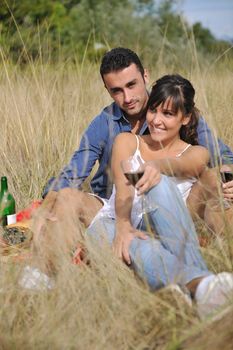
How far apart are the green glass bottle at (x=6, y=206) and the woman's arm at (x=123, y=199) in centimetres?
68

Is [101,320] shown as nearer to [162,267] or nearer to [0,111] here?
[162,267]

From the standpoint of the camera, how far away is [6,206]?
3502 millimetres

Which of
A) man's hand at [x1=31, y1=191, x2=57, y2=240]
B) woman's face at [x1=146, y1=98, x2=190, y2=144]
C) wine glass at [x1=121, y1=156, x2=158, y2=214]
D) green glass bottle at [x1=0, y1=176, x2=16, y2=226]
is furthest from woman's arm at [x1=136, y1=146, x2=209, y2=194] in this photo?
green glass bottle at [x1=0, y1=176, x2=16, y2=226]

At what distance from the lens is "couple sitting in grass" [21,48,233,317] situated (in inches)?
94.2

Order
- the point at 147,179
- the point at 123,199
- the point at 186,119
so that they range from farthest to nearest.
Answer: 1. the point at 186,119
2. the point at 123,199
3. the point at 147,179

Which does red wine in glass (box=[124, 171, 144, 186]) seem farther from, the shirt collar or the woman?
the shirt collar

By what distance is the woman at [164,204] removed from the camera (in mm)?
2334

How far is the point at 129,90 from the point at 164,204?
860mm

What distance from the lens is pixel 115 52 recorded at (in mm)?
3365

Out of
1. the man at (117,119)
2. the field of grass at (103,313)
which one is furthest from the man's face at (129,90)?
the field of grass at (103,313)

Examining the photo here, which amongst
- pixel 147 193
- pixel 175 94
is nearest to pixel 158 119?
pixel 175 94

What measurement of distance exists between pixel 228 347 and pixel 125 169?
2.84ft

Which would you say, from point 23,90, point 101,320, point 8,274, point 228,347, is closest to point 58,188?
point 8,274

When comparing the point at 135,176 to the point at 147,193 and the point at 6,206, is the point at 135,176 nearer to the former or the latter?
the point at 147,193
